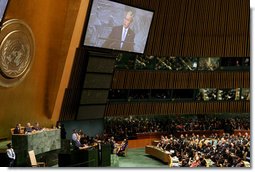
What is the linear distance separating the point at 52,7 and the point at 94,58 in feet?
6.72

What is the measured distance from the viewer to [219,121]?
15.7m

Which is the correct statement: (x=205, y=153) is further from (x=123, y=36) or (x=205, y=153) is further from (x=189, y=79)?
(x=189, y=79)

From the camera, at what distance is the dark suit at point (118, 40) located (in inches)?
462

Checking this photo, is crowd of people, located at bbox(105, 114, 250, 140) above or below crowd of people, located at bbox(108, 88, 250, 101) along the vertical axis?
below

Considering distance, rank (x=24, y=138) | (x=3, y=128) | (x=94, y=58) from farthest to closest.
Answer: (x=94, y=58) < (x=3, y=128) < (x=24, y=138)

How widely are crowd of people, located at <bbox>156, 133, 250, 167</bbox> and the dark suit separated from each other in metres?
3.07

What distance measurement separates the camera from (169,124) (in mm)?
15203

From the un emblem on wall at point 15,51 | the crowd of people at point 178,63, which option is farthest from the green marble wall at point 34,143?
the crowd of people at point 178,63

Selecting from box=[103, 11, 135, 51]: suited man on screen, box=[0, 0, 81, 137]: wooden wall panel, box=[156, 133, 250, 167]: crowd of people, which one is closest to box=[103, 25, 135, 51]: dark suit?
box=[103, 11, 135, 51]: suited man on screen

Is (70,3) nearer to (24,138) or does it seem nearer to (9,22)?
(9,22)

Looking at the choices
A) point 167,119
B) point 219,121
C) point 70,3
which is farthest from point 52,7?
point 219,121

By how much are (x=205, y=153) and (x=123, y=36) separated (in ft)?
13.5

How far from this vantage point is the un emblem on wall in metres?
9.10

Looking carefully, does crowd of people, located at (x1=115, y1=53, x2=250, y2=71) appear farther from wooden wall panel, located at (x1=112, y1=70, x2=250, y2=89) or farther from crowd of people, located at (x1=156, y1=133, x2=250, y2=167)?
crowd of people, located at (x1=156, y1=133, x2=250, y2=167)
